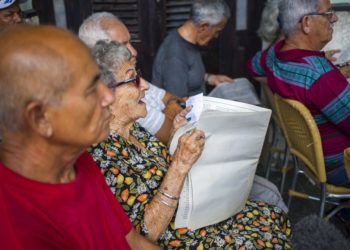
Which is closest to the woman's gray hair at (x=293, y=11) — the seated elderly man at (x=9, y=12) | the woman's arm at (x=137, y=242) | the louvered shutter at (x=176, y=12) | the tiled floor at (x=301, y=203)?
the tiled floor at (x=301, y=203)

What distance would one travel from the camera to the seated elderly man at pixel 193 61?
3133 millimetres

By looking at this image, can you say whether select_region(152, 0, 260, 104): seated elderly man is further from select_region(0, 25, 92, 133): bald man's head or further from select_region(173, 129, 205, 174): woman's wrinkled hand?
select_region(0, 25, 92, 133): bald man's head

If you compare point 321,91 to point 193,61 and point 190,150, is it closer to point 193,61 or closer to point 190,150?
point 190,150

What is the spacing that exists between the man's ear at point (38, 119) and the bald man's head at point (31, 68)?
13 millimetres

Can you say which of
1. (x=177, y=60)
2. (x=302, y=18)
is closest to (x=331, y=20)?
(x=302, y=18)

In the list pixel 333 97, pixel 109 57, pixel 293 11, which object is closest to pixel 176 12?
pixel 293 11

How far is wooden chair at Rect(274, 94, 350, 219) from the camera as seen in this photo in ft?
7.35

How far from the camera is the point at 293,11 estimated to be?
2.59 m

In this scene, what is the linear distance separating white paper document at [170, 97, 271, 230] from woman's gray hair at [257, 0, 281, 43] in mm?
1691

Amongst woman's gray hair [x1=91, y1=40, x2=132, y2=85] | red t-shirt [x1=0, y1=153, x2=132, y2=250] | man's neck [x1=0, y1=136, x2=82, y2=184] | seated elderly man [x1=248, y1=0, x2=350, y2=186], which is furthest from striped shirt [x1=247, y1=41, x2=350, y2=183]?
man's neck [x1=0, y1=136, x2=82, y2=184]

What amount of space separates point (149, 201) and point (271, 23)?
2.15 meters

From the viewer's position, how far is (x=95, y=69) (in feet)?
3.79

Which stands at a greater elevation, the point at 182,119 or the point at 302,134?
the point at 182,119

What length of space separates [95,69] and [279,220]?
4.42 feet
